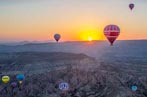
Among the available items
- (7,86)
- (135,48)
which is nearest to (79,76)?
(7,86)

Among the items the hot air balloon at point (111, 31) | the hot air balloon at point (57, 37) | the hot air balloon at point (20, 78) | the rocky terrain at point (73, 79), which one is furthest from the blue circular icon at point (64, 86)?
the hot air balloon at point (57, 37)

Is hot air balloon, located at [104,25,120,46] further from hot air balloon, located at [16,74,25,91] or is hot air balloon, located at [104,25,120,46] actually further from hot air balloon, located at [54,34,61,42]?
hot air balloon, located at [54,34,61,42]

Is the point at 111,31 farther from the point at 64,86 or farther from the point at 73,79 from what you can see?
the point at 73,79

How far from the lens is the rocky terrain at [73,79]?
7925cm

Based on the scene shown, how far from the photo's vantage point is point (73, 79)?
82.8 m

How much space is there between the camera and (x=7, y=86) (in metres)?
80.3

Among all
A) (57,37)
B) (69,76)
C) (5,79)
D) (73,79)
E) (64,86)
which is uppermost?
(57,37)

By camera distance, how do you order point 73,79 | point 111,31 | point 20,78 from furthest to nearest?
point 73,79 → point 20,78 → point 111,31

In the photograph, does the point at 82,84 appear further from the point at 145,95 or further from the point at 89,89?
the point at 145,95

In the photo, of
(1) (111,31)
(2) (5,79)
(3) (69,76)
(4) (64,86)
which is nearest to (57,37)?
(3) (69,76)

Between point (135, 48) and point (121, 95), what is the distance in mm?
86725

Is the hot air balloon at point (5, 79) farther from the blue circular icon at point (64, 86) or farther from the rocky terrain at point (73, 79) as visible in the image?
the blue circular icon at point (64, 86)

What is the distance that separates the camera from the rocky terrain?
260ft

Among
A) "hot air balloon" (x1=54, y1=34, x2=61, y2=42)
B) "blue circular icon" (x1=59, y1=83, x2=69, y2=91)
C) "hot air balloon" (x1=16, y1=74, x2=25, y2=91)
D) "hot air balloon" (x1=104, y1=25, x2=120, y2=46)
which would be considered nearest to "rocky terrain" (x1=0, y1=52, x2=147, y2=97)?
"blue circular icon" (x1=59, y1=83, x2=69, y2=91)
